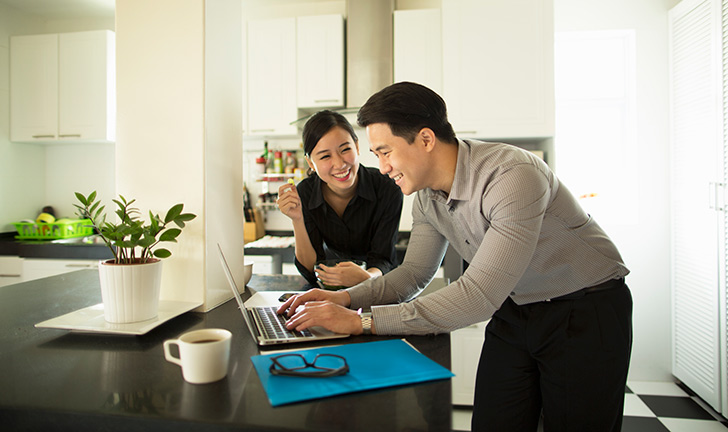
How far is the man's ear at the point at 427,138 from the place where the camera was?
1125 millimetres

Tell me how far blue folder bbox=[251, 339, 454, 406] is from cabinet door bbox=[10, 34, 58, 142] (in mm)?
3571

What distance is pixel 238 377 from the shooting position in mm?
747

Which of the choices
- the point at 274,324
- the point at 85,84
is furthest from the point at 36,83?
the point at 274,324

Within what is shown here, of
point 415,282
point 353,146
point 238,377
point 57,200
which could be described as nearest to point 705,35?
point 353,146

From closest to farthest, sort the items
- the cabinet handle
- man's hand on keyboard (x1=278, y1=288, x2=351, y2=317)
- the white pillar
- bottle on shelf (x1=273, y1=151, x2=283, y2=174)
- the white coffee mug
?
the white coffee mug < man's hand on keyboard (x1=278, y1=288, x2=351, y2=317) < the white pillar < the cabinet handle < bottle on shelf (x1=273, y1=151, x2=283, y2=174)

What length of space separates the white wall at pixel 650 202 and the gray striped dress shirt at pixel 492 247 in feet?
7.14

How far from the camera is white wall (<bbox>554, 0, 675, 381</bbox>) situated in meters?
3.01

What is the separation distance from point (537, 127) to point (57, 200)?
3806mm

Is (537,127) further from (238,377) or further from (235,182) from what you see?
(238,377)

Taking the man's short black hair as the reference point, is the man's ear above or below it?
below

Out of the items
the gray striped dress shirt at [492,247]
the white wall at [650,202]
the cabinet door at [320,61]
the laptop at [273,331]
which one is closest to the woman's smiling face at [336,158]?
the gray striped dress shirt at [492,247]

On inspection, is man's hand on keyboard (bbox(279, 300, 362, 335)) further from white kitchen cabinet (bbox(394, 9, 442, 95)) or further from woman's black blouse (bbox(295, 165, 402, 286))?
white kitchen cabinet (bbox(394, 9, 442, 95))

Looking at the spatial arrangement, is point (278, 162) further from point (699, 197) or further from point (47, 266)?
point (699, 197)

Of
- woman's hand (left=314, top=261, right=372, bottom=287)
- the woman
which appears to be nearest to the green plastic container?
the woman
